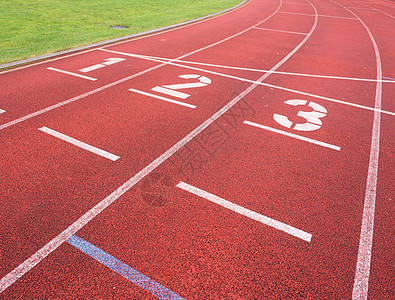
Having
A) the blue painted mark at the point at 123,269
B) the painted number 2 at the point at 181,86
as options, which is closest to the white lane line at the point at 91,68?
the painted number 2 at the point at 181,86

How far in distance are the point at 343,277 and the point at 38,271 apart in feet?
11.2

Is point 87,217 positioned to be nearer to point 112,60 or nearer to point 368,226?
point 368,226

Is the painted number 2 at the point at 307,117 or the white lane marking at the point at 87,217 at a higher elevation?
the painted number 2 at the point at 307,117

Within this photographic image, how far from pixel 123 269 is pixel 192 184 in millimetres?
1683

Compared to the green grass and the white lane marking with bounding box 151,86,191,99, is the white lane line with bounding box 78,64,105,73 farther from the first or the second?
the white lane marking with bounding box 151,86,191,99

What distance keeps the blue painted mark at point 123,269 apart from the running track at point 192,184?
2cm

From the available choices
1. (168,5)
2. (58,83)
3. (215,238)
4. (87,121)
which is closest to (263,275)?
(215,238)

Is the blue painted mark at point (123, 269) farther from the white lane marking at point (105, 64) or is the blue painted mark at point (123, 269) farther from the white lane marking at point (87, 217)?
the white lane marking at point (105, 64)

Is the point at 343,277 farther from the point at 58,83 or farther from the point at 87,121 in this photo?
the point at 58,83

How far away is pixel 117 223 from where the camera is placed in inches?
149

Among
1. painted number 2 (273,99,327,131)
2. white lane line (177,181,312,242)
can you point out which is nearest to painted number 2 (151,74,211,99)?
painted number 2 (273,99,327,131)

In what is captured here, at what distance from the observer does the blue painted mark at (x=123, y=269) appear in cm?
304

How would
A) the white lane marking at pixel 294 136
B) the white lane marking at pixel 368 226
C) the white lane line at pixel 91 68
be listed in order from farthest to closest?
the white lane line at pixel 91 68 → the white lane marking at pixel 294 136 → the white lane marking at pixel 368 226

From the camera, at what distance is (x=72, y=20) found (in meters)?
15.1
